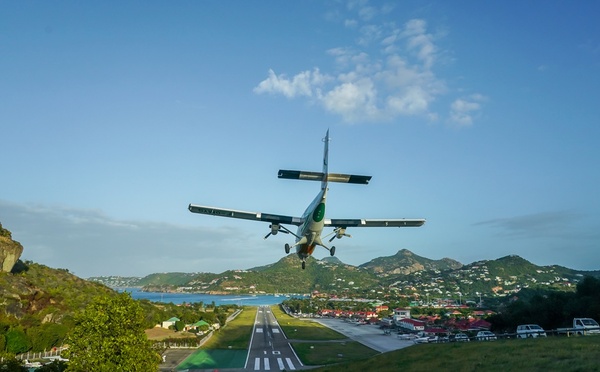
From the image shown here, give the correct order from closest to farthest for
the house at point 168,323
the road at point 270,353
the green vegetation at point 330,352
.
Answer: the road at point 270,353 < the green vegetation at point 330,352 < the house at point 168,323

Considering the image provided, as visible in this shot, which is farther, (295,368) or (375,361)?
(295,368)

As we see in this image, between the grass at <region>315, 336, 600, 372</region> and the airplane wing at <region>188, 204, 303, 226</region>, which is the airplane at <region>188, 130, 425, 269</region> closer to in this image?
the airplane wing at <region>188, 204, 303, 226</region>

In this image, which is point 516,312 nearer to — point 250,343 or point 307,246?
point 250,343

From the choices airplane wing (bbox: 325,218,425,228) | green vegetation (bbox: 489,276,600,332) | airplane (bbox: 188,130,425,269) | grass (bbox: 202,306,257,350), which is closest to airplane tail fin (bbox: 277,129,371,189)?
airplane (bbox: 188,130,425,269)

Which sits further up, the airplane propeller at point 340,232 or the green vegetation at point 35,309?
the airplane propeller at point 340,232

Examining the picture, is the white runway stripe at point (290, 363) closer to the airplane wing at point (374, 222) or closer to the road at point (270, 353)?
the road at point (270, 353)

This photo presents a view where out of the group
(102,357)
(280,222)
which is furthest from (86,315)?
(280,222)

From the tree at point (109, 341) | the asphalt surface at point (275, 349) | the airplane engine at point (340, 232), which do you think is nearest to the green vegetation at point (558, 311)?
the asphalt surface at point (275, 349)

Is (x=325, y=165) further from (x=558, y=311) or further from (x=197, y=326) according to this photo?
(x=197, y=326)
